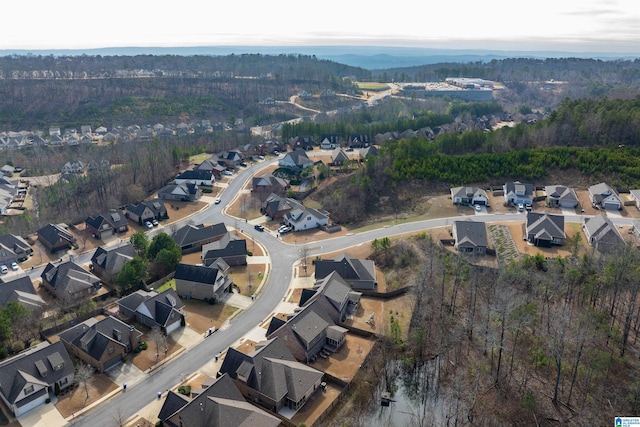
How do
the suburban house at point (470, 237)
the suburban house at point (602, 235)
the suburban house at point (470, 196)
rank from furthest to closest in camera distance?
the suburban house at point (470, 196), the suburban house at point (470, 237), the suburban house at point (602, 235)

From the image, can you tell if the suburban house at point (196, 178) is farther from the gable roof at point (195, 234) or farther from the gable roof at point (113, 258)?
the gable roof at point (113, 258)

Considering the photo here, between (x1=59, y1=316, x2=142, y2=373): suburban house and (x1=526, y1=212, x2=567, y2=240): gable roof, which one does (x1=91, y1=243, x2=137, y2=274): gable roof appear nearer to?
(x1=59, y1=316, x2=142, y2=373): suburban house

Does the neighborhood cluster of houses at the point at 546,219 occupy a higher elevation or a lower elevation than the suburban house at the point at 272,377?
higher

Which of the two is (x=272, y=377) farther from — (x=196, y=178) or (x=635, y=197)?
(x=635, y=197)

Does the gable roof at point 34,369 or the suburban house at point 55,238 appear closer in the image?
the gable roof at point 34,369

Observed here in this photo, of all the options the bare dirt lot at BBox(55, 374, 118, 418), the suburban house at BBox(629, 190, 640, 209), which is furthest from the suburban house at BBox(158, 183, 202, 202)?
the suburban house at BBox(629, 190, 640, 209)

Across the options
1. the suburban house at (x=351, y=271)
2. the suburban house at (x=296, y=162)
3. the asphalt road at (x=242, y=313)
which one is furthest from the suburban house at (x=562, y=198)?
the suburban house at (x=296, y=162)

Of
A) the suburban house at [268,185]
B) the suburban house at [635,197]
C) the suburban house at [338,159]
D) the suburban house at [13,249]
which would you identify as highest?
the suburban house at [635,197]
